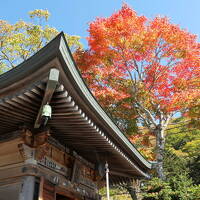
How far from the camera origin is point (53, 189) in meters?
5.81

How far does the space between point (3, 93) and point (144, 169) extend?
5594mm

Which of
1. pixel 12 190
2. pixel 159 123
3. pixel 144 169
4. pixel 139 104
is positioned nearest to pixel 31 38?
pixel 139 104

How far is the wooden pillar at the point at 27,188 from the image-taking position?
16.5 ft

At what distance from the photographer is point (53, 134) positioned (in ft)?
20.2

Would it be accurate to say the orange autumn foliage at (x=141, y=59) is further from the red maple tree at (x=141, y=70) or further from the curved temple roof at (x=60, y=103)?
the curved temple roof at (x=60, y=103)

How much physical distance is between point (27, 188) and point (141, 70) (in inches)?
414

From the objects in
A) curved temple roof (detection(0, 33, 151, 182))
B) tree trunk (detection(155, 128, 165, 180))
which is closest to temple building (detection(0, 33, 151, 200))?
curved temple roof (detection(0, 33, 151, 182))

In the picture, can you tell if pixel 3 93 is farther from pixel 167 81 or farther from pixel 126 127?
pixel 167 81

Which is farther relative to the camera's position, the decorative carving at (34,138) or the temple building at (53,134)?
the decorative carving at (34,138)

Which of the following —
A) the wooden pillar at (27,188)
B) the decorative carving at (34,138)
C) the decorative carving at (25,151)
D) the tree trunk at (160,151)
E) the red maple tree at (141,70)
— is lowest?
the wooden pillar at (27,188)

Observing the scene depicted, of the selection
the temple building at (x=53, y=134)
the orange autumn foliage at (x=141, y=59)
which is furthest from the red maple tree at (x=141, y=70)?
the temple building at (x=53, y=134)

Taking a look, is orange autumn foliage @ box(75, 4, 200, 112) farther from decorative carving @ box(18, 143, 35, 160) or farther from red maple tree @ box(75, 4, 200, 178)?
decorative carving @ box(18, 143, 35, 160)

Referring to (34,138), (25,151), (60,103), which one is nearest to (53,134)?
(34,138)

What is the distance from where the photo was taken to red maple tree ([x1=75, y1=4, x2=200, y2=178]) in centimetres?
1363
